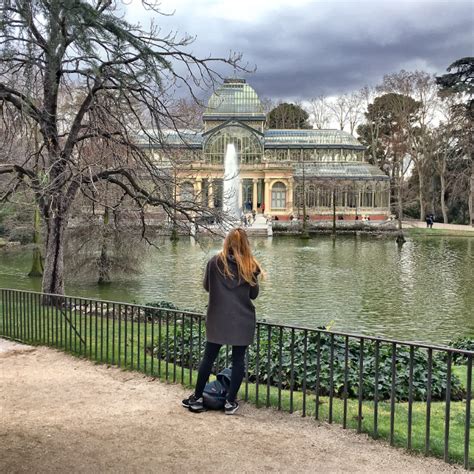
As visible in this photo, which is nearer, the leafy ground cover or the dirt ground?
the dirt ground

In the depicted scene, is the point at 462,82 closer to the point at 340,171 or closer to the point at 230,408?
the point at 340,171

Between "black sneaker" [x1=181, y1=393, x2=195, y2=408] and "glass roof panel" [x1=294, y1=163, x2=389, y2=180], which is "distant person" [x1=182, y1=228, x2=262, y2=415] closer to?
"black sneaker" [x1=181, y1=393, x2=195, y2=408]

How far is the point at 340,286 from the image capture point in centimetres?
1834

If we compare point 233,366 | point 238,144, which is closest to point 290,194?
point 238,144

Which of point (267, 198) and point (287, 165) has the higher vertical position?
point (287, 165)

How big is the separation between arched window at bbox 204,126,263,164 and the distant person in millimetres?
48929

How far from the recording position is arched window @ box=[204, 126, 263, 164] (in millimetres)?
53312

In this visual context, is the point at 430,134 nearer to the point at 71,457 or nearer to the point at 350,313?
the point at 350,313

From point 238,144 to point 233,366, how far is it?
163 ft

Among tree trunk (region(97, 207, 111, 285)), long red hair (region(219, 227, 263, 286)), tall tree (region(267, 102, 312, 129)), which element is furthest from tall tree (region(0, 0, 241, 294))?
tall tree (region(267, 102, 312, 129))

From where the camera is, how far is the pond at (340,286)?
13430mm

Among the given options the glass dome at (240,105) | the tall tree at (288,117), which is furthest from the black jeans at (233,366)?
the tall tree at (288,117)

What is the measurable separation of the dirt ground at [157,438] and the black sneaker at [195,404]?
7 cm

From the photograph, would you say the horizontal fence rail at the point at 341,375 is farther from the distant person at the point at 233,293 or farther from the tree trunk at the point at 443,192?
the tree trunk at the point at 443,192
